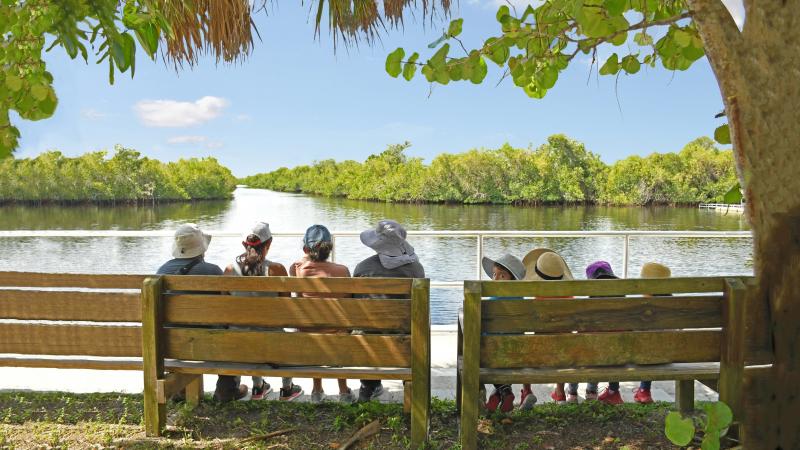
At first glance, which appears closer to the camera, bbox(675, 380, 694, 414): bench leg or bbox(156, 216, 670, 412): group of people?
bbox(675, 380, 694, 414): bench leg

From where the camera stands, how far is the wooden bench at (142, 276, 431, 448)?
7.30 feet


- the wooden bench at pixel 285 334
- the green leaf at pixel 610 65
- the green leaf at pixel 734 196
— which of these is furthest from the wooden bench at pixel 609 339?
the green leaf at pixel 610 65

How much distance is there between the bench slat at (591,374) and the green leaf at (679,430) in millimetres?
222

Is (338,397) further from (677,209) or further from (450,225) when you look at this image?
(677,209)

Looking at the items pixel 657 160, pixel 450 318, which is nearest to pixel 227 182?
pixel 657 160

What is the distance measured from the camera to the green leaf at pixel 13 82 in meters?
2.14

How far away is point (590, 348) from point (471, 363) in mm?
448

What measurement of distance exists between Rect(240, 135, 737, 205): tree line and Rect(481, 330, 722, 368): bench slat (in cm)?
7724

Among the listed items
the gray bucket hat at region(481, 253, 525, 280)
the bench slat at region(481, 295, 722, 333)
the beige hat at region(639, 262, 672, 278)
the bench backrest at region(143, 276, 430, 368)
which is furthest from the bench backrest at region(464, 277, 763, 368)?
the beige hat at region(639, 262, 672, 278)

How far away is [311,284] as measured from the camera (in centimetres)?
223

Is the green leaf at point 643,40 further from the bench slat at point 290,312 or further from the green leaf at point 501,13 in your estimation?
the bench slat at point 290,312

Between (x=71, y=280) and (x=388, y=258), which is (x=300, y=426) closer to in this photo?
(x=388, y=258)

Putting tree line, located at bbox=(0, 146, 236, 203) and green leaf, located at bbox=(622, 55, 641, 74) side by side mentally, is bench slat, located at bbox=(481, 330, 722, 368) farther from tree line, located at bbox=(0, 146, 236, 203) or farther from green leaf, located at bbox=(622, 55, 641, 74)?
tree line, located at bbox=(0, 146, 236, 203)

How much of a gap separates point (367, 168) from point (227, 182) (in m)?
31.8
